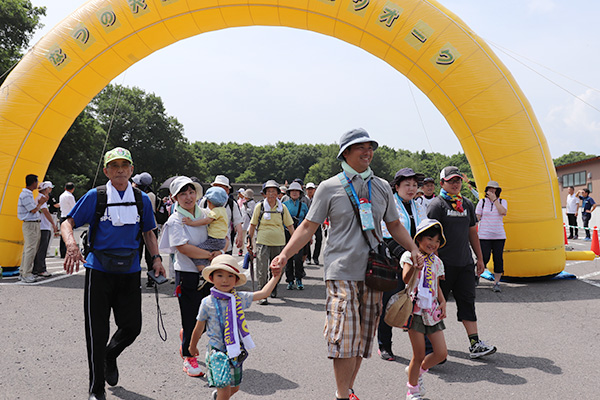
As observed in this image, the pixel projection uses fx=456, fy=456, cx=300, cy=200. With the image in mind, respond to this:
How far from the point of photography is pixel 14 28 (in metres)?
29.3

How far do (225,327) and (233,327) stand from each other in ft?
0.19

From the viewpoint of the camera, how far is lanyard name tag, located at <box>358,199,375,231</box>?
3.17 metres

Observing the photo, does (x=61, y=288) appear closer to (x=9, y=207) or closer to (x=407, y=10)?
(x=9, y=207)

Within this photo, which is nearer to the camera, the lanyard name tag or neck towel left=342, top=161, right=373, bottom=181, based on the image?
the lanyard name tag

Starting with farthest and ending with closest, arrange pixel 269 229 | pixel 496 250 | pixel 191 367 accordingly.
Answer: pixel 496 250
pixel 269 229
pixel 191 367

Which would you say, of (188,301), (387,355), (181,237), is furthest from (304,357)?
(181,237)

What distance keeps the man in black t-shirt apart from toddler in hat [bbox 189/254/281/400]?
234 centimetres

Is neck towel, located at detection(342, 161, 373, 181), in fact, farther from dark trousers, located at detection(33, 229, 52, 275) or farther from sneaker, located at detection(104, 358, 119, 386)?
dark trousers, located at detection(33, 229, 52, 275)

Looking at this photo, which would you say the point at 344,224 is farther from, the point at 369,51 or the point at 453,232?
the point at 369,51

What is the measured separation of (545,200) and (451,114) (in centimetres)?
235

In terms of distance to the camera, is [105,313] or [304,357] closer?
[105,313]

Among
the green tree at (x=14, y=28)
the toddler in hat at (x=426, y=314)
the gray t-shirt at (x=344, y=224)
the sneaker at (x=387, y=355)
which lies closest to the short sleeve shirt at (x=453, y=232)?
the toddler in hat at (x=426, y=314)

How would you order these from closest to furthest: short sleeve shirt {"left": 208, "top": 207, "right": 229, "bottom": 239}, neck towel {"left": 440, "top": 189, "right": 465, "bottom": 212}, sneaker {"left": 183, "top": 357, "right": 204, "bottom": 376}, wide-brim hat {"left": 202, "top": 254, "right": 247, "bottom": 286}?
wide-brim hat {"left": 202, "top": 254, "right": 247, "bottom": 286} < sneaker {"left": 183, "top": 357, "right": 204, "bottom": 376} < short sleeve shirt {"left": 208, "top": 207, "right": 229, "bottom": 239} < neck towel {"left": 440, "top": 189, "right": 465, "bottom": 212}

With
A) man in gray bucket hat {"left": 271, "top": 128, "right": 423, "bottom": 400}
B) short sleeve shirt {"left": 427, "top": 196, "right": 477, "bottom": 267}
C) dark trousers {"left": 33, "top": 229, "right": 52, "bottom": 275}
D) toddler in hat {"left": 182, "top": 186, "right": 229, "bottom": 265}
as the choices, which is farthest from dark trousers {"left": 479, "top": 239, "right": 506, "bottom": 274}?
dark trousers {"left": 33, "top": 229, "right": 52, "bottom": 275}
